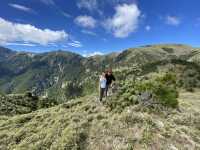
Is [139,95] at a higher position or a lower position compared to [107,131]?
higher

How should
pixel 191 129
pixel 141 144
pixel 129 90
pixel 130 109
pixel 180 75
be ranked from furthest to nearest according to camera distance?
pixel 180 75 → pixel 129 90 → pixel 130 109 → pixel 191 129 → pixel 141 144

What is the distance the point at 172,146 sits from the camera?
13.3 metres

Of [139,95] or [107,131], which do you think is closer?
[107,131]

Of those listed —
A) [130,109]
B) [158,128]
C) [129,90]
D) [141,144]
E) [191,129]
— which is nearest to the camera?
[141,144]

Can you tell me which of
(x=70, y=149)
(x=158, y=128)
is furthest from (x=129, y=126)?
(x=70, y=149)

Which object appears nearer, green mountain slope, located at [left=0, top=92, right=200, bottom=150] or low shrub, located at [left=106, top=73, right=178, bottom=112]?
green mountain slope, located at [left=0, top=92, right=200, bottom=150]

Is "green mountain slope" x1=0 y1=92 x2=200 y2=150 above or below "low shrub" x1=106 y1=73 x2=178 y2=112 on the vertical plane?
below

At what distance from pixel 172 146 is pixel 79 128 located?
18.8ft

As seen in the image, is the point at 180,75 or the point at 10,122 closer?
the point at 10,122

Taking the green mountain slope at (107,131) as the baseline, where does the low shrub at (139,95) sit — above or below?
above

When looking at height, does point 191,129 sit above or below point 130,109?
below

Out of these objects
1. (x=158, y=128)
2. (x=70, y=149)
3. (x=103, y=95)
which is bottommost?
(x=70, y=149)

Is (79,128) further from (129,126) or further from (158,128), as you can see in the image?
(158,128)

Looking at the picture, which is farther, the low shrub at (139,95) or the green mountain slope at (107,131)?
the low shrub at (139,95)
